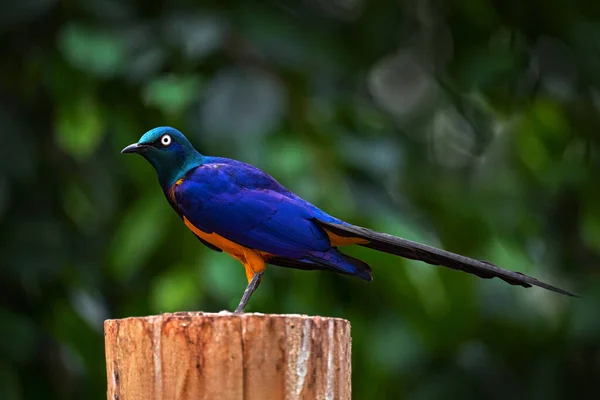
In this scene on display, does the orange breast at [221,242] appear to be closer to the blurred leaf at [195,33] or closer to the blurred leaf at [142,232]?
the blurred leaf at [142,232]

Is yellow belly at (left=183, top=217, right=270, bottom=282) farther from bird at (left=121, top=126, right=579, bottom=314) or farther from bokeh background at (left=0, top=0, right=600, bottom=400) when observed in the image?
bokeh background at (left=0, top=0, right=600, bottom=400)

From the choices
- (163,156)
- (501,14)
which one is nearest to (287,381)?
(163,156)

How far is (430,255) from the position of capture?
11.4 feet

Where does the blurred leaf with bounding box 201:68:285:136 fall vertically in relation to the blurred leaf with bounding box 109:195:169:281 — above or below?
above

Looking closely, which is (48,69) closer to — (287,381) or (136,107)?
(136,107)

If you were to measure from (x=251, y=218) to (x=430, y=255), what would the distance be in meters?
0.68

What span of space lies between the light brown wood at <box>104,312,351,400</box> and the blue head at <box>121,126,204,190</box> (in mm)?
1139

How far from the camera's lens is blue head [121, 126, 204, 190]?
3.93 meters

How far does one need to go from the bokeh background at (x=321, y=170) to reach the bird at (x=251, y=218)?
1247mm

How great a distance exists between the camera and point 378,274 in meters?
5.55

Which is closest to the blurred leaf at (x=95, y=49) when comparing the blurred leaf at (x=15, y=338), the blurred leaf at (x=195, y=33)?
the blurred leaf at (x=195, y=33)

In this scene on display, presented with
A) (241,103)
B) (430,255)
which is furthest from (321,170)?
(430,255)

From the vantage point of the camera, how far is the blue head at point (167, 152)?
3.93 meters

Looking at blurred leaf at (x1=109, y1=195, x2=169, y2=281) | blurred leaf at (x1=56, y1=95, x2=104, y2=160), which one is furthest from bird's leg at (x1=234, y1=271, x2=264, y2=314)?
blurred leaf at (x1=56, y1=95, x2=104, y2=160)
